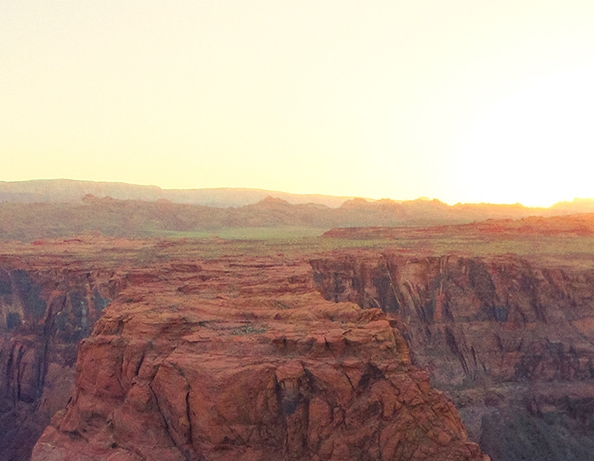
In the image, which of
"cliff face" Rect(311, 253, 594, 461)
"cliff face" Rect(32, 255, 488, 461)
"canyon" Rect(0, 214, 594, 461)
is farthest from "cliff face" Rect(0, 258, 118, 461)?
"cliff face" Rect(32, 255, 488, 461)

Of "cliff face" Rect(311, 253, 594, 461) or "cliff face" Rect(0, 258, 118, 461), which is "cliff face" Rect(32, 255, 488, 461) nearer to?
"cliff face" Rect(0, 258, 118, 461)

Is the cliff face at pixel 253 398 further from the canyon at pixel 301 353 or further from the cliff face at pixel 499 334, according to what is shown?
the cliff face at pixel 499 334

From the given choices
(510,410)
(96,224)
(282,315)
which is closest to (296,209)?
(96,224)

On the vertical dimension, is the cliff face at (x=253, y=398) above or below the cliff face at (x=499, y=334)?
above

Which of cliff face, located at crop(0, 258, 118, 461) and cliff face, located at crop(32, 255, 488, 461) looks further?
cliff face, located at crop(0, 258, 118, 461)

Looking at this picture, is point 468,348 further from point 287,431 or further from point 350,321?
point 287,431

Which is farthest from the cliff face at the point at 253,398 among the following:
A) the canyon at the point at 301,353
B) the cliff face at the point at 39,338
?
the cliff face at the point at 39,338
